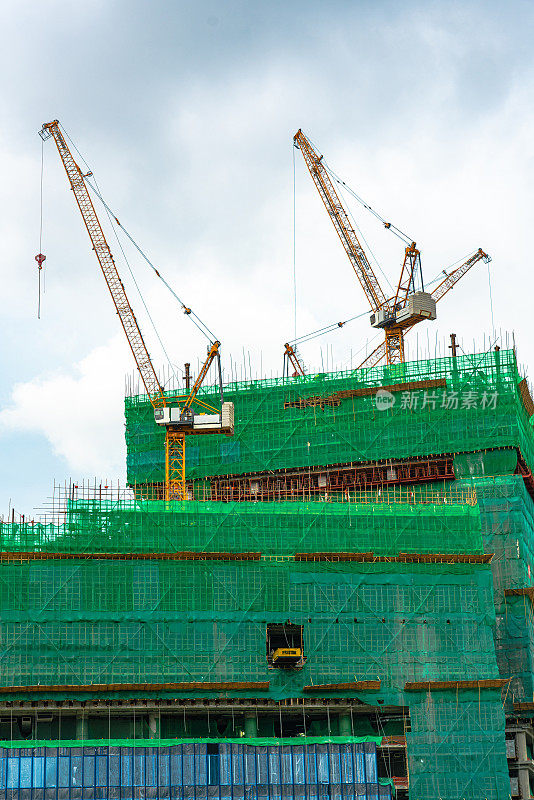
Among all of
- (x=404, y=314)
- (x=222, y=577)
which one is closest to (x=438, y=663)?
(x=222, y=577)

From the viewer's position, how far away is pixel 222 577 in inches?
4227

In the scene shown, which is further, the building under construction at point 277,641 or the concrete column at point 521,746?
the concrete column at point 521,746

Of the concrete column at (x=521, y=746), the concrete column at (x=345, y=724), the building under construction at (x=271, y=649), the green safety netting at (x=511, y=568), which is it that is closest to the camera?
the building under construction at (x=271, y=649)

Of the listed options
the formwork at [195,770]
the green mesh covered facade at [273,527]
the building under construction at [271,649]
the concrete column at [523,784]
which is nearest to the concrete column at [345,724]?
the building under construction at [271,649]

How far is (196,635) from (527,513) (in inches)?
1719

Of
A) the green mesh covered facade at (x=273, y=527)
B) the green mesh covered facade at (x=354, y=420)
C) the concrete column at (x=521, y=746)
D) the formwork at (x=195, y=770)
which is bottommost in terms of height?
the formwork at (x=195, y=770)

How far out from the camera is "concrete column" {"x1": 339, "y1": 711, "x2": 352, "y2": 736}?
106 metres

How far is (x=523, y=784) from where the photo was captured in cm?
11412

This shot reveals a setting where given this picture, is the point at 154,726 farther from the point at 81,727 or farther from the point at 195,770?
the point at 195,770

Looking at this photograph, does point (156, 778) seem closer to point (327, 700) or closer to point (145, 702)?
point (145, 702)

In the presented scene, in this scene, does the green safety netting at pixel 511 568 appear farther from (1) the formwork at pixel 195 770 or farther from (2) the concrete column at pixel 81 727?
(2) the concrete column at pixel 81 727

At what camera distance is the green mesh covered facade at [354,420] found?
Answer: 5517 inches

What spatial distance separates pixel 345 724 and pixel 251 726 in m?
7.73

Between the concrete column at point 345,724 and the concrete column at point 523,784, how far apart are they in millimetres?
18661
